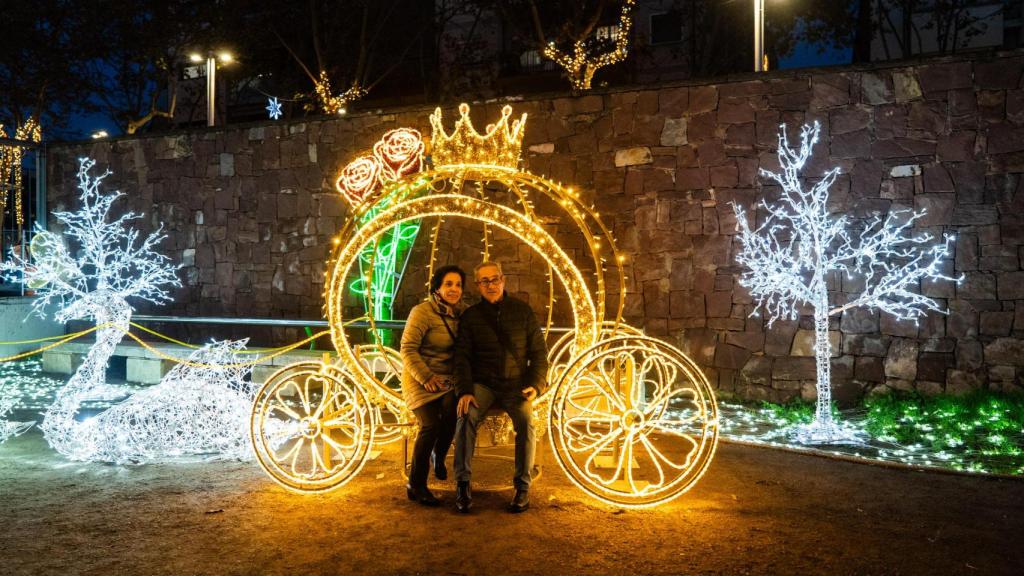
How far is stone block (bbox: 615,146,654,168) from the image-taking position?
8.14 m

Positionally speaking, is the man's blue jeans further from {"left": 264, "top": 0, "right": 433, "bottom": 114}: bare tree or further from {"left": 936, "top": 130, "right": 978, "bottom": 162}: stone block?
{"left": 264, "top": 0, "right": 433, "bottom": 114}: bare tree

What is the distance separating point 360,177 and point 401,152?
1.03 meters

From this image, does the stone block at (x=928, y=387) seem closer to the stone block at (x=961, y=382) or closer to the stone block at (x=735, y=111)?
the stone block at (x=961, y=382)

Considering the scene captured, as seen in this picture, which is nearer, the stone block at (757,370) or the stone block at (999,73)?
the stone block at (999,73)

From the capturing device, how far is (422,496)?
177 inches

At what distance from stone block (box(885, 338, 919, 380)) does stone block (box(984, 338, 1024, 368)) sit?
1.90ft

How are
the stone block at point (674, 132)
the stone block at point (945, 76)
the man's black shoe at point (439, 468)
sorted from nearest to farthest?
the man's black shoe at point (439, 468) → the stone block at point (945, 76) → the stone block at point (674, 132)

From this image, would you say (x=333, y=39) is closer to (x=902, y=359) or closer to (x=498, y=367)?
(x=902, y=359)

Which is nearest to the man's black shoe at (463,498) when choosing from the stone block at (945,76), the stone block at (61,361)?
the stone block at (945,76)

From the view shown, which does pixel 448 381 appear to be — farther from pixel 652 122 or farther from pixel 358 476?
pixel 652 122

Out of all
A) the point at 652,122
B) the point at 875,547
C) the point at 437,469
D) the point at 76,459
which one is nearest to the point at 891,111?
the point at 652,122

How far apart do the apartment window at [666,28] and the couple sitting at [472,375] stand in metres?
17.3

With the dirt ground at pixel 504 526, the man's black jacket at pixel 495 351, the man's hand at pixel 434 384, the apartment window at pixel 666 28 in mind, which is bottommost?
the dirt ground at pixel 504 526

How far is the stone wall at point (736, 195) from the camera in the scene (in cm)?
687
